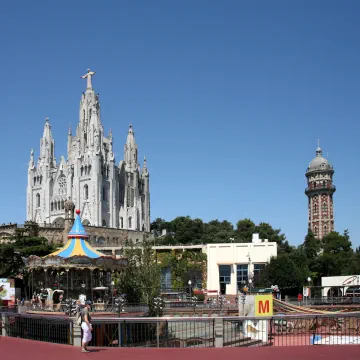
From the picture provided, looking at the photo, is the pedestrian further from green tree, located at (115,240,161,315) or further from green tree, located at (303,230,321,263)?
green tree, located at (303,230,321,263)

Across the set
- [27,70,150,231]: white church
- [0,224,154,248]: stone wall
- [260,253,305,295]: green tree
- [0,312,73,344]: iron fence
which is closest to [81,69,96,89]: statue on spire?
[27,70,150,231]: white church

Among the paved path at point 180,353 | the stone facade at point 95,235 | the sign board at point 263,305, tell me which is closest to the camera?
the paved path at point 180,353

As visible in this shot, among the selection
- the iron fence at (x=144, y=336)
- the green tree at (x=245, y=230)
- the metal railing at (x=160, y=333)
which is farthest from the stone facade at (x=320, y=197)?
the iron fence at (x=144, y=336)

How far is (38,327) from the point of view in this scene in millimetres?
20469

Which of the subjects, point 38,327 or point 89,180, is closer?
point 38,327

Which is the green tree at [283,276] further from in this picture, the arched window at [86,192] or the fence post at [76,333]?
the arched window at [86,192]

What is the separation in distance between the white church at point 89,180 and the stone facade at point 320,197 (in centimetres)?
3800

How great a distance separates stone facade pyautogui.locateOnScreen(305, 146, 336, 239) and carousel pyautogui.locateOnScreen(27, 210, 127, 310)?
98.4 metres

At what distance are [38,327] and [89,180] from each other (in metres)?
86.0

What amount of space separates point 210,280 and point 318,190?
73.0 meters

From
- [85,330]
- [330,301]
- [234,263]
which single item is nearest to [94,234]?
[234,263]

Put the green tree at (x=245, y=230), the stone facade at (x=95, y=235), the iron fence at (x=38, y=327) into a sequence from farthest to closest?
the green tree at (x=245, y=230)
the stone facade at (x=95, y=235)
the iron fence at (x=38, y=327)

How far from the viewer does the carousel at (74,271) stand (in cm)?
3406

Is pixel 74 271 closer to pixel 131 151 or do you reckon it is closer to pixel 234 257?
pixel 234 257
